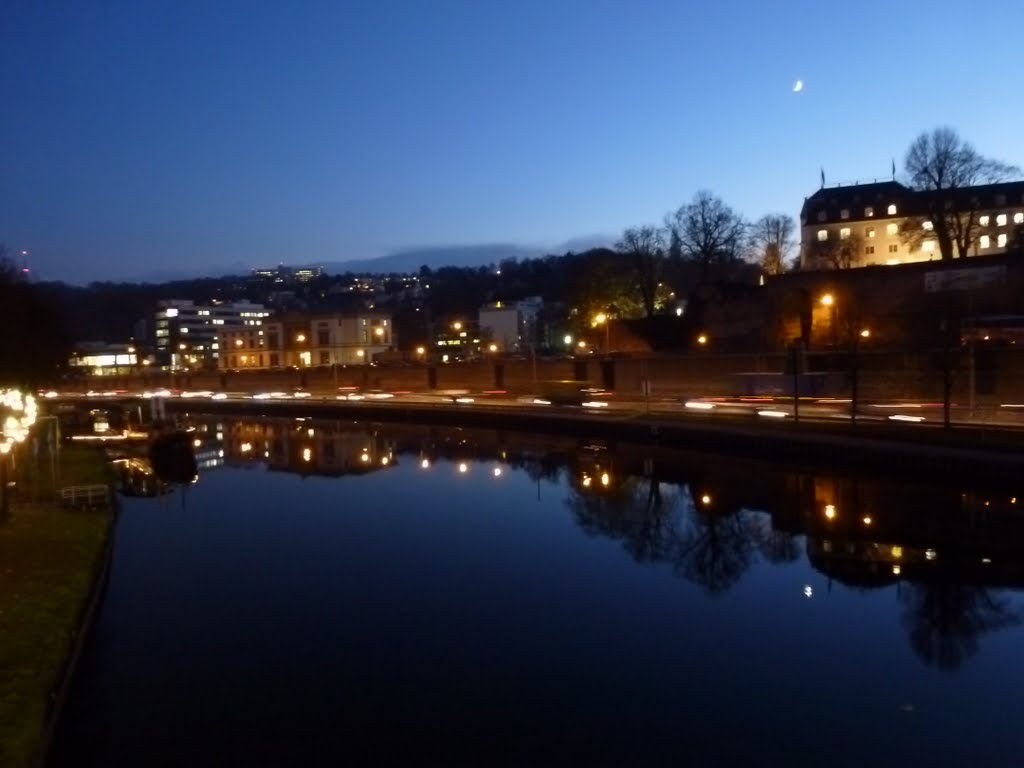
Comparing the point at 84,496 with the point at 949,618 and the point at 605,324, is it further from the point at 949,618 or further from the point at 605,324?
the point at 605,324

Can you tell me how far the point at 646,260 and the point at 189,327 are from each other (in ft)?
328

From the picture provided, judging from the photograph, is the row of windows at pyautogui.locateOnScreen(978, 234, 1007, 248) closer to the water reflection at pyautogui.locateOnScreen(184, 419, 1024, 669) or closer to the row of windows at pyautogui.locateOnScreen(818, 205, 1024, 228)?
the row of windows at pyautogui.locateOnScreen(818, 205, 1024, 228)

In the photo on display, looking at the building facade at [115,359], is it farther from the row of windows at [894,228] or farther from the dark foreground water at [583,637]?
the dark foreground water at [583,637]

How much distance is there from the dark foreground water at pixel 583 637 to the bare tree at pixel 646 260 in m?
49.0

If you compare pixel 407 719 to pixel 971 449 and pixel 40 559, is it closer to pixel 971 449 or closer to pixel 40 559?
pixel 40 559

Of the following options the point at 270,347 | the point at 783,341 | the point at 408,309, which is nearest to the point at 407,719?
the point at 783,341

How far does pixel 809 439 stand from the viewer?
38250 mm

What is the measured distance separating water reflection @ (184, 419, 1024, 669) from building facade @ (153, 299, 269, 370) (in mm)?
106023

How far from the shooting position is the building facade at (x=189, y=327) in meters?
150

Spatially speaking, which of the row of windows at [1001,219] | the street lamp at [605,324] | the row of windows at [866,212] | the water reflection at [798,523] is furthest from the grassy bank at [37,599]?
the row of windows at [1001,219]

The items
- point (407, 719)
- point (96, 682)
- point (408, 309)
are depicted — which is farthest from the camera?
point (408, 309)

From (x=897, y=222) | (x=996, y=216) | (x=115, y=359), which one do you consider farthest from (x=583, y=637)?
(x=115, y=359)

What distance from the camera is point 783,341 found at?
64.6 m

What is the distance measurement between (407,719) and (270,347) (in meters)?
109
